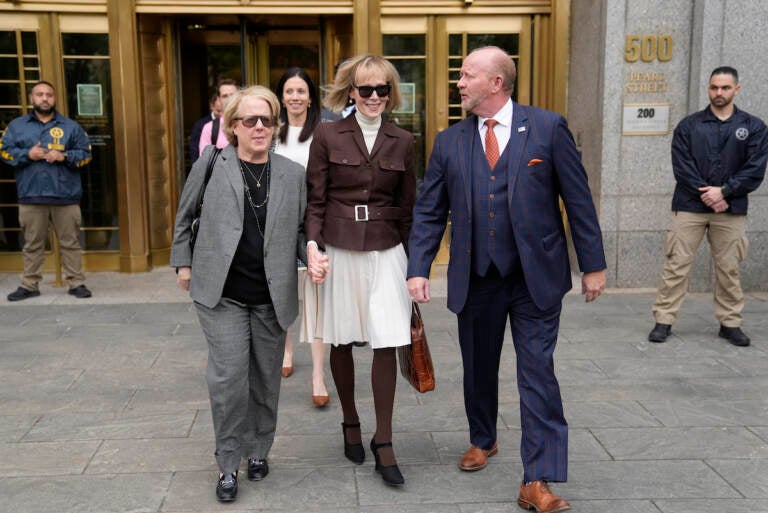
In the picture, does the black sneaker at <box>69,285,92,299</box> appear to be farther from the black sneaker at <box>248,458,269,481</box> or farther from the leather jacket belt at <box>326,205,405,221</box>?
the leather jacket belt at <box>326,205,405,221</box>

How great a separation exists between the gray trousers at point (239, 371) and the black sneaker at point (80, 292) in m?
4.67

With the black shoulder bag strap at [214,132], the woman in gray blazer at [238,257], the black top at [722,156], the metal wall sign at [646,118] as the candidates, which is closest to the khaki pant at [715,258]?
the black top at [722,156]

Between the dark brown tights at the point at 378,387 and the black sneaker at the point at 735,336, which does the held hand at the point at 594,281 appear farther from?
the black sneaker at the point at 735,336

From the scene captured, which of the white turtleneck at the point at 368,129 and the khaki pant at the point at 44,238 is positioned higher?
the white turtleneck at the point at 368,129

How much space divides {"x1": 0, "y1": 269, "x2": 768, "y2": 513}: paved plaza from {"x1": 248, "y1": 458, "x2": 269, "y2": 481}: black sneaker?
40mm

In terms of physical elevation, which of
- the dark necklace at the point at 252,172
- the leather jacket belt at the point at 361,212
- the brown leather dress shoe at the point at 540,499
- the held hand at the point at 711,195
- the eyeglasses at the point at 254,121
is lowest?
the brown leather dress shoe at the point at 540,499

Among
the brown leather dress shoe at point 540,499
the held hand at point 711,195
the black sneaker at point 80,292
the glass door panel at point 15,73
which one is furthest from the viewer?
the glass door panel at point 15,73

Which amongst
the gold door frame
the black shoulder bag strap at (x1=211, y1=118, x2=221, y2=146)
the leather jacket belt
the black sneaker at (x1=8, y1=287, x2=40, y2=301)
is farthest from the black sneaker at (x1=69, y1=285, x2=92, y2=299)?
the leather jacket belt

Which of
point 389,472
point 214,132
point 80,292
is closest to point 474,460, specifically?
point 389,472

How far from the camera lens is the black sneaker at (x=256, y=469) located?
4.07 m

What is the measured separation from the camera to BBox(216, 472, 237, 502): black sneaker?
3.81 metres

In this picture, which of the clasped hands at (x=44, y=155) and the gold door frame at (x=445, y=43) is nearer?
the clasped hands at (x=44, y=155)

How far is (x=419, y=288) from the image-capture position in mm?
3889

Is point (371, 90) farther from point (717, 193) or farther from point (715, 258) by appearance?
point (715, 258)
